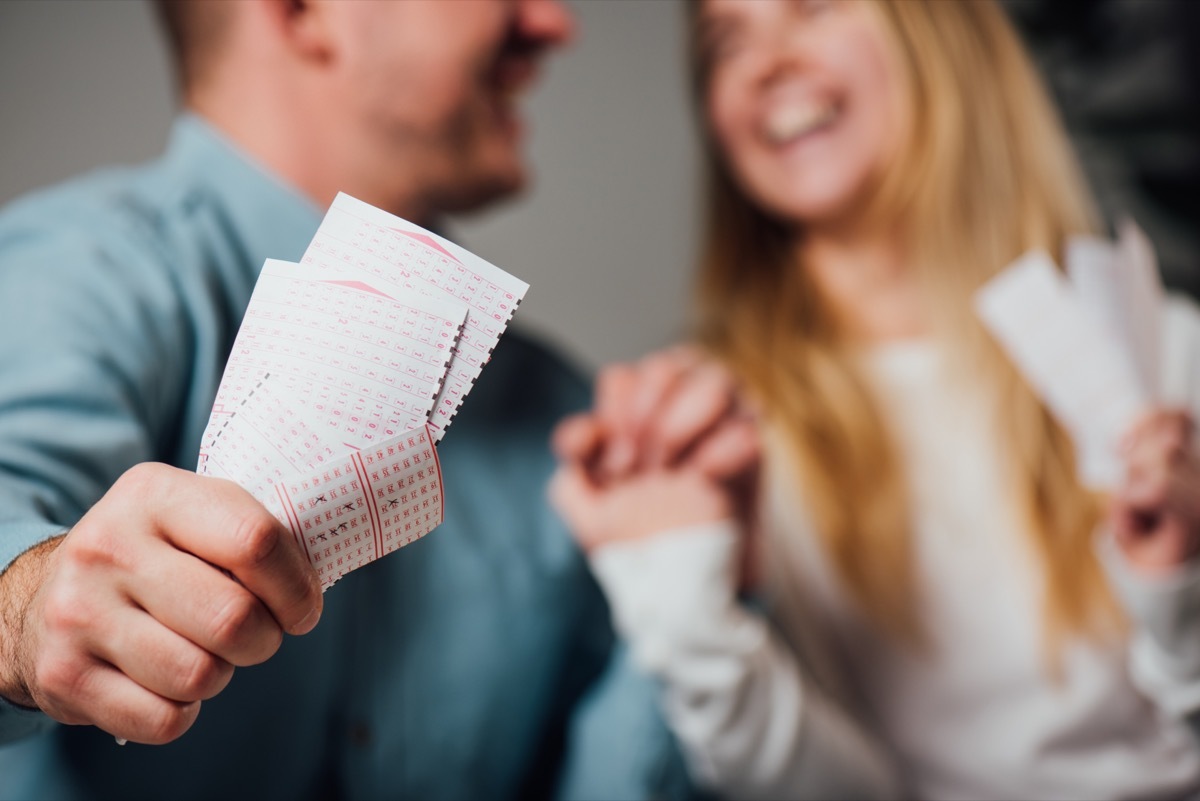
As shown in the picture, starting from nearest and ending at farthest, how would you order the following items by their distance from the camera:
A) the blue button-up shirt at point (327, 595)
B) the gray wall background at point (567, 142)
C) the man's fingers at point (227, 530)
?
the man's fingers at point (227, 530) → the blue button-up shirt at point (327, 595) → the gray wall background at point (567, 142)

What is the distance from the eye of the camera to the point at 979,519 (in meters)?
0.87

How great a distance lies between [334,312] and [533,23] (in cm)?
31

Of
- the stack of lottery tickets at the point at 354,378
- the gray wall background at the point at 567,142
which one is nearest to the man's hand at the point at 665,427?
the gray wall background at the point at 567,142

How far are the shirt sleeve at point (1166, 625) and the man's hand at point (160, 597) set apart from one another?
69 centimetres

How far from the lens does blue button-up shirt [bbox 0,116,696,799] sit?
0.40m

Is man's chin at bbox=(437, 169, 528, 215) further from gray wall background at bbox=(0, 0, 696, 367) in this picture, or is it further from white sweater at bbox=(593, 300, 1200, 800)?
white sweater at bbox=(593, 300, 1200, 800)

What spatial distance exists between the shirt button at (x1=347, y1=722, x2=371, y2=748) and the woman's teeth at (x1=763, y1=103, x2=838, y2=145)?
56 centimetres

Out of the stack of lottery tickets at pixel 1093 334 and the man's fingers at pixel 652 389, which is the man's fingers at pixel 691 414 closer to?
the man's fingers at pixel 652 389

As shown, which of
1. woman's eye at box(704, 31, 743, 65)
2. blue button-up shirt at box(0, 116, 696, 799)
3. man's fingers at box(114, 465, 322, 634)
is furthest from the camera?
woman's eye at box(704, 31, 743, 65)

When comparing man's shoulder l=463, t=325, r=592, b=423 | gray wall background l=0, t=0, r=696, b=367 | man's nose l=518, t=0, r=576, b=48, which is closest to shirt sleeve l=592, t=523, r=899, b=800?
man's shoulder l=463, t=325, r=592, b=423

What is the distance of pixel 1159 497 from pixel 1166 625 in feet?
0.35

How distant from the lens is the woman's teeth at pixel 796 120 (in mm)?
802

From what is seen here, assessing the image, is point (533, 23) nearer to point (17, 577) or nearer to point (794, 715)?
point (17, 577)

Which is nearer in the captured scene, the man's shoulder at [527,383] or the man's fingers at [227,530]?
the man's fingers at [227,530]
